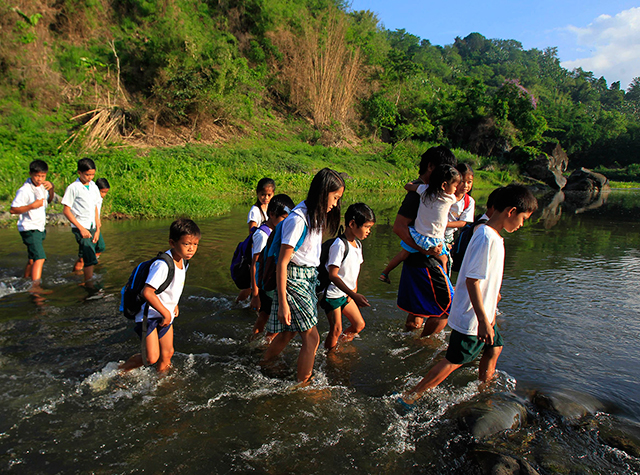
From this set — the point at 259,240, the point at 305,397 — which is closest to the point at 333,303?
the point at 305,397

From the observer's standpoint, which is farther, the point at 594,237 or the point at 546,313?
the point at 594,237

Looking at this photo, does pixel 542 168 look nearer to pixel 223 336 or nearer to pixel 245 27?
pixel 245 27

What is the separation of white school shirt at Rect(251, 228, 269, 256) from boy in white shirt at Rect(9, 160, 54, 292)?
2.94m

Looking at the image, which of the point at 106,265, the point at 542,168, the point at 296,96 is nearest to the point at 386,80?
the point at 296,96

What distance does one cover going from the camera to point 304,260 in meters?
3.18

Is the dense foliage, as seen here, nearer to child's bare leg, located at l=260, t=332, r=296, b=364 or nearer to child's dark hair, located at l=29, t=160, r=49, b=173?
child's dark hair, located at l=29, t=160, r=49, b=173

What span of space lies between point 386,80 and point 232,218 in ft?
79.8

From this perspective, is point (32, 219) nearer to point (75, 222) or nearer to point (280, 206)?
point (75, 222)

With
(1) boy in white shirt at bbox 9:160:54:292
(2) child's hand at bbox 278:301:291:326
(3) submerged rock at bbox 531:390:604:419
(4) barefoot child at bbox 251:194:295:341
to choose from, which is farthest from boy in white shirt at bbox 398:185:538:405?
(1) boy in white shirt at bbox 9:160:54:292

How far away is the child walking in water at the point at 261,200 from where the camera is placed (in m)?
4.62

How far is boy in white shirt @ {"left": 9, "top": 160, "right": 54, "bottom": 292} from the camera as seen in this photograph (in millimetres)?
5340

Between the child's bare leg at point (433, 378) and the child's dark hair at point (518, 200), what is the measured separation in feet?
3.66

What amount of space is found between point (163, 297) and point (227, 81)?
19811 millimetres

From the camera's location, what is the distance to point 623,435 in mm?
2904
